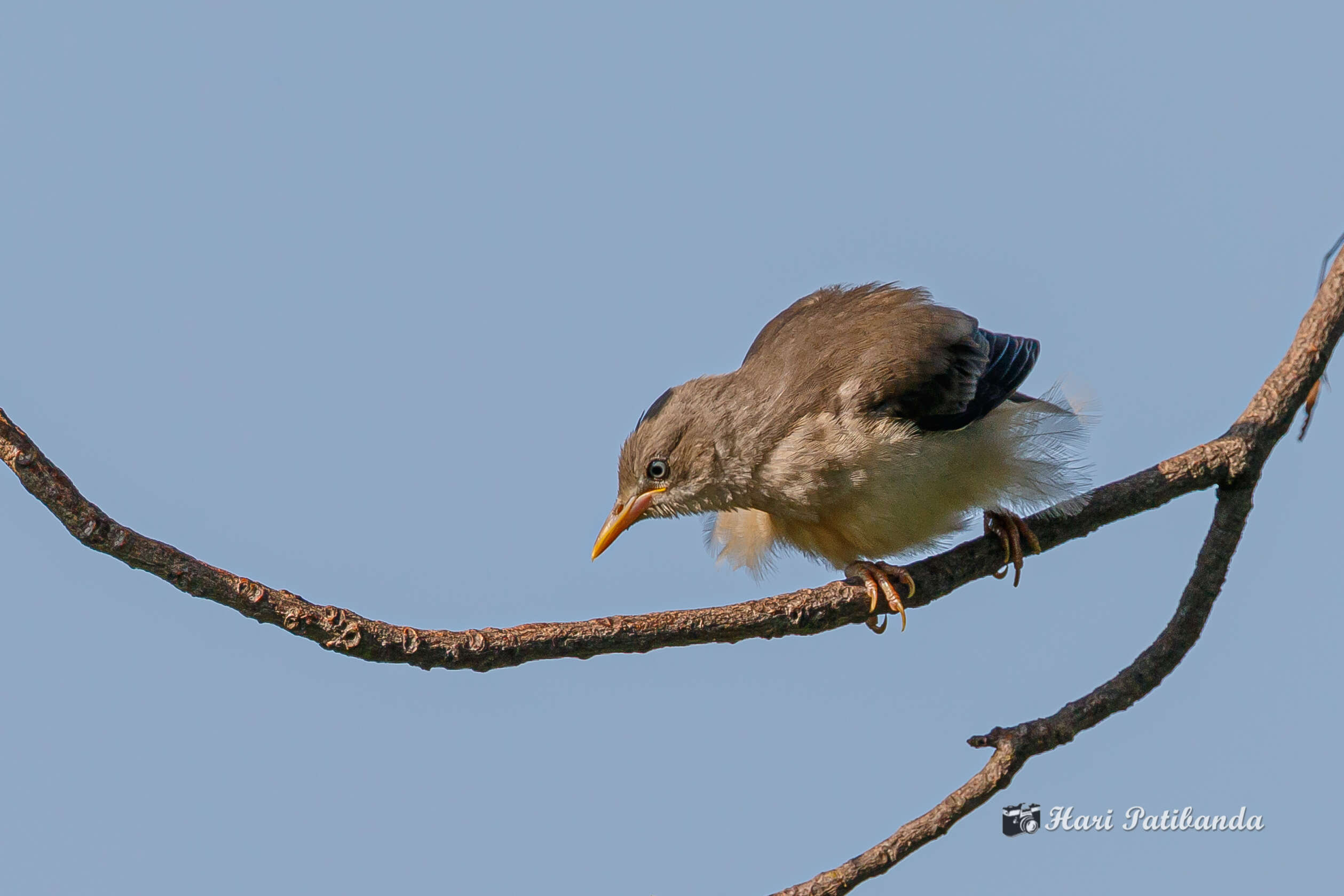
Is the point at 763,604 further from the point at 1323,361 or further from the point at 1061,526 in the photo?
the point at 1323,361

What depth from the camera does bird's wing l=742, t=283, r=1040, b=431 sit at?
6.31m

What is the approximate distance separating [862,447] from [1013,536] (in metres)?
0.98

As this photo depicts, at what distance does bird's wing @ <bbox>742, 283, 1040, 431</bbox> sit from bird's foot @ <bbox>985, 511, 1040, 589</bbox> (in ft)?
1.89

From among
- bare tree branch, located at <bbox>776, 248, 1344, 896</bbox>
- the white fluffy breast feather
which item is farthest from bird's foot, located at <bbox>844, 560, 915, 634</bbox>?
bare tree branch, located at <bbox>776, 248, 1344, 896</bbox>

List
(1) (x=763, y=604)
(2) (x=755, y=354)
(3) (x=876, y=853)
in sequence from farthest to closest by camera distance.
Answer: (2) (x=755, y=354) → (1) (x=763, y=604) → (3) (x=876, y=853)

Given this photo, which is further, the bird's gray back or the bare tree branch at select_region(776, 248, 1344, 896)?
the bird's gray back

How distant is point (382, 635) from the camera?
3881 millimetres

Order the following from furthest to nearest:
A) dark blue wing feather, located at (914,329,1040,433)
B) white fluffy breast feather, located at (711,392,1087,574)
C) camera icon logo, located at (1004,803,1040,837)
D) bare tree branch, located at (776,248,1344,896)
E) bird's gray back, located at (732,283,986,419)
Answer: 1. dark blue wing feather, located at (914,329,1040,433)
2. bird's gray back, located at (732,283,986,419)
3. white fluffy breast feather, located at (711,392,1087,574)
4. camera icon logo, located at (1004,803,1040,837)
5. bare tree branch, located at (776,248,1344,896)

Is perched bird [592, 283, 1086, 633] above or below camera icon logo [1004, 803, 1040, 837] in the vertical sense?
above

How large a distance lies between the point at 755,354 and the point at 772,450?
1061mm

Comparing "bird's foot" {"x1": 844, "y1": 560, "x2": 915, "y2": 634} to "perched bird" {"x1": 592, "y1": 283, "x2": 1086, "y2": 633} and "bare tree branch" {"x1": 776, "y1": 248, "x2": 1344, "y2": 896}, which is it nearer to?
"perched bird" {"x1": 592, "y1": 283, "x2": 1086, "y2": 633}

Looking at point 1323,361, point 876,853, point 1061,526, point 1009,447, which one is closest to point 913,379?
point 1009,447

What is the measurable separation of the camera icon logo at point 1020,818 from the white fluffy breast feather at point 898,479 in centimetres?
155

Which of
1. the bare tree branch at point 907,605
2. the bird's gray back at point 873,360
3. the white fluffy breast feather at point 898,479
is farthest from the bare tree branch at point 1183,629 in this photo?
the bird's gray back at point 873,360
